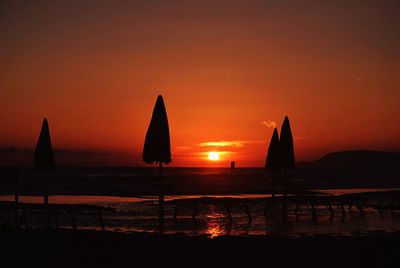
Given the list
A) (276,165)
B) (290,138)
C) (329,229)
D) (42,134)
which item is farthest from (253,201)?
(42,134)

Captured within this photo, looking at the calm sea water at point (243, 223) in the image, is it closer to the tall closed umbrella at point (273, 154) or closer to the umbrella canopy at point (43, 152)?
the tall closed umbrella at point (273, 154)

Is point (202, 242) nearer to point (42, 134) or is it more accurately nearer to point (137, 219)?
point (42, 134)

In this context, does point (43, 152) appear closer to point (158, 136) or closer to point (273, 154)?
point (158, 136)

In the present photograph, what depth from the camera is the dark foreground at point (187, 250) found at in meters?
11.8

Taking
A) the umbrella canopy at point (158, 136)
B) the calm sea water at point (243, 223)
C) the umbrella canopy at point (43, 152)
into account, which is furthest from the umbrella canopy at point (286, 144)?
the umbrella canopy at point (43, 152)

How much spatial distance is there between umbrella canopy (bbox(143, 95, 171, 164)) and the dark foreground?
2671 millimetres

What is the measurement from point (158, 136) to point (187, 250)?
13.3ft

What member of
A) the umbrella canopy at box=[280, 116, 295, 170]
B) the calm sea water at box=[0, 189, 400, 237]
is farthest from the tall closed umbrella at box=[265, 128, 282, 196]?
the calm sea water at box=[0, 189, 400, 237]

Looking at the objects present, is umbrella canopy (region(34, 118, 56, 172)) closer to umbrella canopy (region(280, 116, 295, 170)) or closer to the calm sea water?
the calm sea water

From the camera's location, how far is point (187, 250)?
1343 cm

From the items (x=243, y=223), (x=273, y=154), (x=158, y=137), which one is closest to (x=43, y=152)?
(x=158, y=137)

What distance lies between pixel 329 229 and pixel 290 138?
572 cm

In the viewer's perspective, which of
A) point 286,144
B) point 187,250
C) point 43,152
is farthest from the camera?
point 286,144

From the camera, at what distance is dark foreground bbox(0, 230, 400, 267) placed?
465 inches
